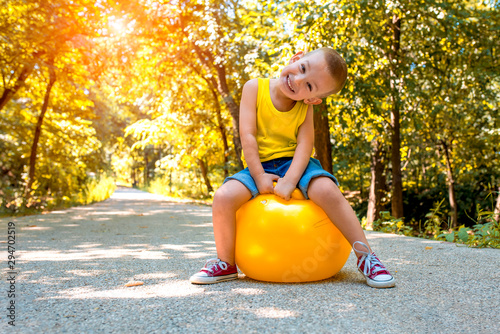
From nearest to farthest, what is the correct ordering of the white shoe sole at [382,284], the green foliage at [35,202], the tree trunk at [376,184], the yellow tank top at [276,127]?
the white shoe sole at [382,284] < the yellow tank top at [276,127] < the green foliage at [35,202] < the tree trunk at [376,184]

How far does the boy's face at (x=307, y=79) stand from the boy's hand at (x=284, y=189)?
0.57m

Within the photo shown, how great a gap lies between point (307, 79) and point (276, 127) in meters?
0.42

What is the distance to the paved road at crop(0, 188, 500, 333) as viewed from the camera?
1790 mm

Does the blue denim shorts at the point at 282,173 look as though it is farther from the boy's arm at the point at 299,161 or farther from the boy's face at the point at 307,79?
Result: the boy's face at the point at 307,79

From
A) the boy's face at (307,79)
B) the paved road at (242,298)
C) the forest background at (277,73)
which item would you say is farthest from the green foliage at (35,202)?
the boy's face at (307,79)

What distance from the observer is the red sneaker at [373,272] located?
2.39 m

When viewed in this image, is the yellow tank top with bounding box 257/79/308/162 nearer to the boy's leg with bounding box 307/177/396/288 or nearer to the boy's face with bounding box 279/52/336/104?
the boy's face with bounding box 279/52/336/104

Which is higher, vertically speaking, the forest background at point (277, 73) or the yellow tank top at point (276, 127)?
the forest background at point (277, 73)

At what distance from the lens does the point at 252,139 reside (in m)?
2.74

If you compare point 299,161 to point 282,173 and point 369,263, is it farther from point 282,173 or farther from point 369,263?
point 369,263

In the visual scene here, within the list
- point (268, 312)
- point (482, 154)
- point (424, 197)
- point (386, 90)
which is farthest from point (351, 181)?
point (268, 312)

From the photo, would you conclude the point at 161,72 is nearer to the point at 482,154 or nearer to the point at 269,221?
the point at 482,154

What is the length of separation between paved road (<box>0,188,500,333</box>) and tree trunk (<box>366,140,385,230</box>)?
16.7ft

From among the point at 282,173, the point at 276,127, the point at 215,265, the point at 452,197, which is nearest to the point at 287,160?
the point at 282,173
